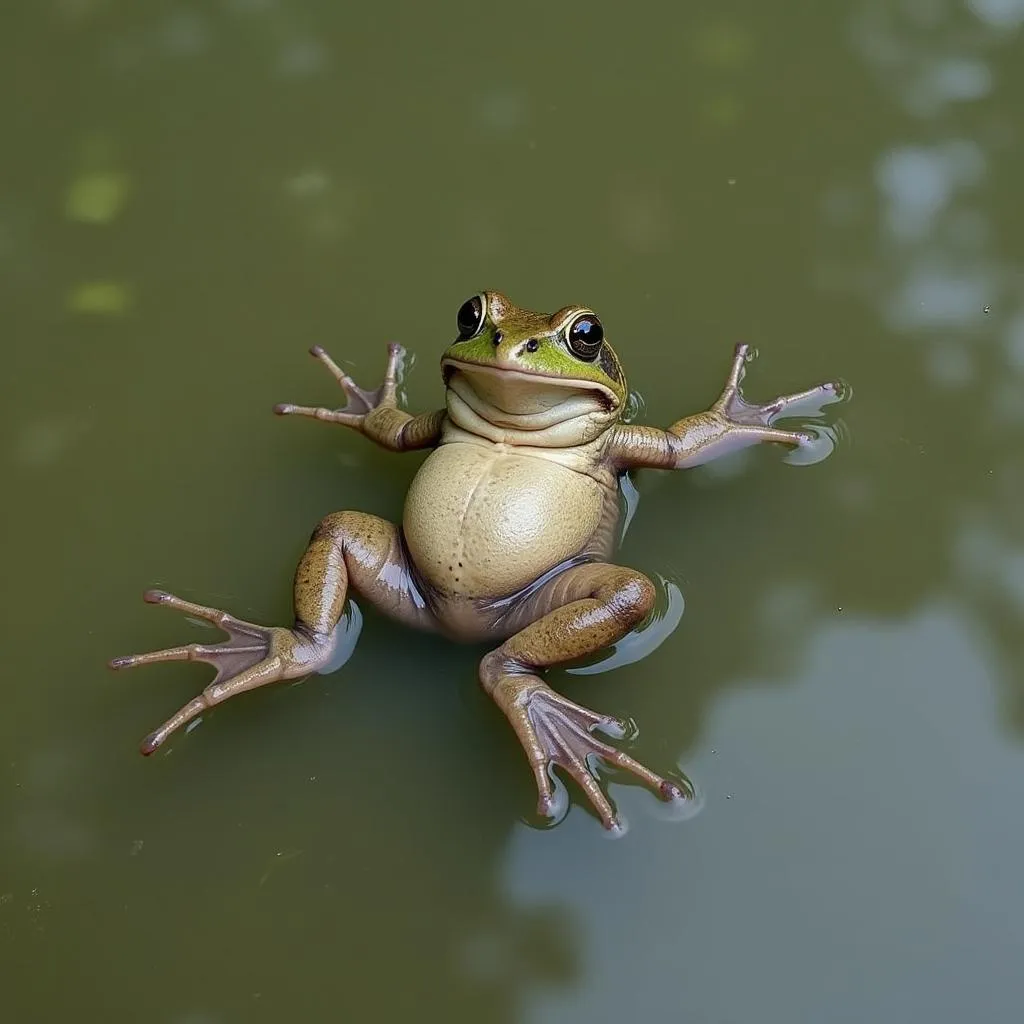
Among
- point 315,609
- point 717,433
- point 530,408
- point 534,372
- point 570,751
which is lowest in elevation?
point 570,751

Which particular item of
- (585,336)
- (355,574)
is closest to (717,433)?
(585,336)

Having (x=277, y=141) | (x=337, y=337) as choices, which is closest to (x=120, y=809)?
(x=337, y=337)

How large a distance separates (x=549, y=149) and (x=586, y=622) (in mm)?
1695

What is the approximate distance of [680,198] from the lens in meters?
3.21

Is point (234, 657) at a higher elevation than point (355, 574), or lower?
lower

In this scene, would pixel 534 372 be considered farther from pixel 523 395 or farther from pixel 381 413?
pixel 381 413

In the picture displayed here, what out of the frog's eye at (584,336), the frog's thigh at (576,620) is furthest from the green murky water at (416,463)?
the frog's eye at (584,336)

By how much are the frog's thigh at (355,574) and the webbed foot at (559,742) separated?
1.09 feet

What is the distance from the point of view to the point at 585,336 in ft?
7.86

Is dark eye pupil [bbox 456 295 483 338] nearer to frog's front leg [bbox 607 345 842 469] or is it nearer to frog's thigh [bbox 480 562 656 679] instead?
frog's front leg [bbox 607 345 842 469]

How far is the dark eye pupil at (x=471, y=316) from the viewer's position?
95.1 inches

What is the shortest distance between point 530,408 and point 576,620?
504mm

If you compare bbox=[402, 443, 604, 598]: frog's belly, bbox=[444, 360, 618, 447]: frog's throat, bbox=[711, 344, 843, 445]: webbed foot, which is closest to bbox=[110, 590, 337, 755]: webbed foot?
bbox=[402, 443, 604, 598]: frog's belly

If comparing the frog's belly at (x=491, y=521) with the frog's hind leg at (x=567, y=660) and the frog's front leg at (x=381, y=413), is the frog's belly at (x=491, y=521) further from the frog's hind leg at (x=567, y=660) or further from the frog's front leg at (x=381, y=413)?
the frog's front leg at (x=381, y=413)
